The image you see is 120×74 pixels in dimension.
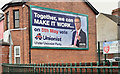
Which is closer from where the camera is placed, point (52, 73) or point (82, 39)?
point (52, 73)

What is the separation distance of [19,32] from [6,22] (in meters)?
2.48

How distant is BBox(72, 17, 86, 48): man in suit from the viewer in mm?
23047

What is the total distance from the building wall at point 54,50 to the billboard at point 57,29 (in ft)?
1.48

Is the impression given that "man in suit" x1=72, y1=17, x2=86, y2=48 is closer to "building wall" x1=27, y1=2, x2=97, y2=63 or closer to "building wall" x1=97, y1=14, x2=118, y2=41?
"building wall" x1=27, y1=2, x2=97, y2=63

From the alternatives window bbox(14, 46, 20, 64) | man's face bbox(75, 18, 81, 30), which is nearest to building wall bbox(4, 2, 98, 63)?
window bbox(14, 46, 20, 64)

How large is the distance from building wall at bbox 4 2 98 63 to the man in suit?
2.63 feet

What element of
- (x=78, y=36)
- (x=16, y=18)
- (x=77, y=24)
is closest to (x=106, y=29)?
(x=77, y=24)

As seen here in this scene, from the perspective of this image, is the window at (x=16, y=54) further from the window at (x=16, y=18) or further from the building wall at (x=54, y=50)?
the window at (x=16, y=18)

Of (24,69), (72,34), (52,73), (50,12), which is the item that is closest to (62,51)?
(72,34)

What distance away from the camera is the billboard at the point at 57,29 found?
1995cm

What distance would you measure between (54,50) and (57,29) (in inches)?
88.6

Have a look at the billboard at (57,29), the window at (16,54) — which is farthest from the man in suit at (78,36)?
the window at (16,54)

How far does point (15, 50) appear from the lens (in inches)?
785

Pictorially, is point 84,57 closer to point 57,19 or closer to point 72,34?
point 72,34
